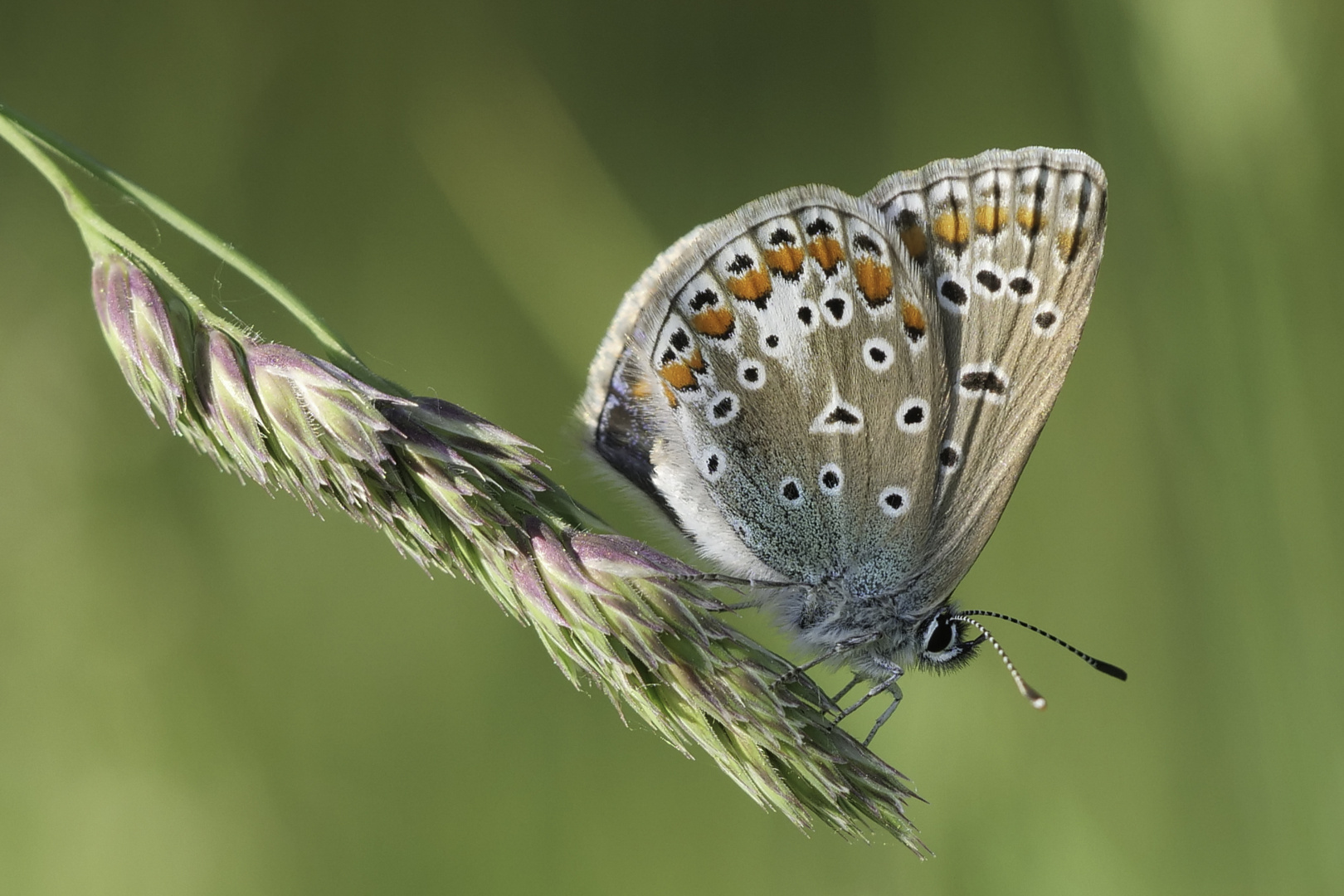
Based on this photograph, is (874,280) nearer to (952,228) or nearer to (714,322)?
(952,228)

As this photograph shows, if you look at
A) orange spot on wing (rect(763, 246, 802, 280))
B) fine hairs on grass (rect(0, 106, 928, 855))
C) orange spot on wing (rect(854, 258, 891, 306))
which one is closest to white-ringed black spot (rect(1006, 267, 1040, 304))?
orange spot on wing (rect(854, 258, 891, 306))

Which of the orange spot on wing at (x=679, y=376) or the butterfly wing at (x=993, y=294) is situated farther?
the orange spot on wing at (x=679, y=376)

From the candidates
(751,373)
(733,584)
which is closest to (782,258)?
(751,373)

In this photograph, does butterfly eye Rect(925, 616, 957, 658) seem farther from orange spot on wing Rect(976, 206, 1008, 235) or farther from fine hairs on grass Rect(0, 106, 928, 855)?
orange spot on wing Rect(976, 206, 1008, 235)

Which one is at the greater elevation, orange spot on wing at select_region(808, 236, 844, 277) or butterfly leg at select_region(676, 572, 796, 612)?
orange spot on wing at select_region(808, 236, 844, 277)

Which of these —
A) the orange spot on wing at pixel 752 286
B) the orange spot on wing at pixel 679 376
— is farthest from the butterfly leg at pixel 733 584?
the orange spot on wing at pixel 752 286

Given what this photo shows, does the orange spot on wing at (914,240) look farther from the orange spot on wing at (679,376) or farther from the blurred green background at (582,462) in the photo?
the blurred green background at (582,462)
